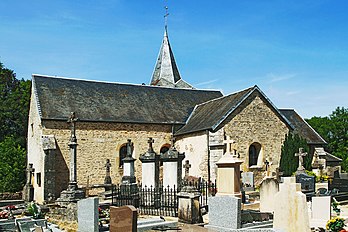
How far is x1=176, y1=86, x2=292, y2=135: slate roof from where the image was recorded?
2159 centimetres

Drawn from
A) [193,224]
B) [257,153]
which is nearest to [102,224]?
[193,224]

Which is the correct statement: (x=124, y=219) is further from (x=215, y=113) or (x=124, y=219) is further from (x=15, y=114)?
(x=15, y=114)

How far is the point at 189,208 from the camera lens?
426 inches

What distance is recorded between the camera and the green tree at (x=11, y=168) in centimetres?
2670

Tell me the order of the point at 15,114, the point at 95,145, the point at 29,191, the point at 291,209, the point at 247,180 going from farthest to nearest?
the point at 15,114 → the point at 95,145 → the point at 29,191 → the point at 247,180 → the point at 291,209

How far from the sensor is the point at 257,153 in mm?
23188

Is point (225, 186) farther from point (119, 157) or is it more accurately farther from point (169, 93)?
point (169, 93)

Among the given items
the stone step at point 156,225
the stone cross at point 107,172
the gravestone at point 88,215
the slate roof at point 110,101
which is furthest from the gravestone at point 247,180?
the gravestone at point 88,215

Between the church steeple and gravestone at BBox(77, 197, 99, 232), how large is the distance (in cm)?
2497

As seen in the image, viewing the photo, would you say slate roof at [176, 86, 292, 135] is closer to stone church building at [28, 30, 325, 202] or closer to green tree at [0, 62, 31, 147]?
stone church building at [28, 30, 325, 202]

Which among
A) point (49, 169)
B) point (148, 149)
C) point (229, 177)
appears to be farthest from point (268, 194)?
point (49, 169)

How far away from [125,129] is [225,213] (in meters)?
14.9

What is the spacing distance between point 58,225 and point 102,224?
1587mm

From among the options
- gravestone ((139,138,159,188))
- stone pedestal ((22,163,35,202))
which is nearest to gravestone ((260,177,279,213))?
gravestone ((139,138,159,188))
